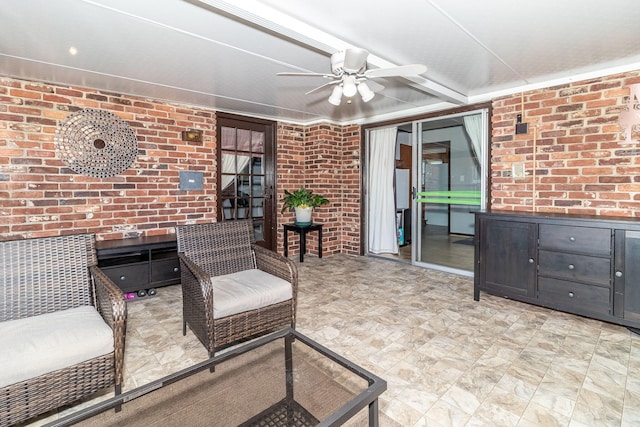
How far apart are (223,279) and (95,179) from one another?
7.15 feet

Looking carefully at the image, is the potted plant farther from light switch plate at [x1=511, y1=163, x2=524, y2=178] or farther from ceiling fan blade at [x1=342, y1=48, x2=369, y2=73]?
ceiling fan blade at [x1=342, y1=48, x2=369, y2=73]

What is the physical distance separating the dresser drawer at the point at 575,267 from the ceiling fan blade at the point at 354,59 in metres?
2.28

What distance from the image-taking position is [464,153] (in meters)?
4.31

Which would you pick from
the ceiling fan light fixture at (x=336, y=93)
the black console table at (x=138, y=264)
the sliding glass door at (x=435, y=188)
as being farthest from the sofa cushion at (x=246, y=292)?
the sliding glass door at (x=435, y=188)

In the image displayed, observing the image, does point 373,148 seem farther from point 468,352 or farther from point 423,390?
point 423,390

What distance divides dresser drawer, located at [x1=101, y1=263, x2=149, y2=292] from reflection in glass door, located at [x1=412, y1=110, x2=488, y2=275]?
3456 mm

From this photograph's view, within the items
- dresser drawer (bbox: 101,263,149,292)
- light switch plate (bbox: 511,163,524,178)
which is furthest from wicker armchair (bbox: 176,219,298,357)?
light switch plate (bbox: 511,163,524,178)

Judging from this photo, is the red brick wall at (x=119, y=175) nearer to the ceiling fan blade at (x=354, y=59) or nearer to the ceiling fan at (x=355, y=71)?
the ceiling fan at (x=355, y=71)

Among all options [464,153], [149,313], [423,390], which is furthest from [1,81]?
[464,153]

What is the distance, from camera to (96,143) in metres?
3.58

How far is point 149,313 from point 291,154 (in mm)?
3255

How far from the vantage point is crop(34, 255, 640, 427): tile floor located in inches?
69.1

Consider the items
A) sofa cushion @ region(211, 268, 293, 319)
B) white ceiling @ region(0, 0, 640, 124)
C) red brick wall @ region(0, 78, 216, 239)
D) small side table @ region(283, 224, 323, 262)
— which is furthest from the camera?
small side table @ region(283, 224, 323, 262)

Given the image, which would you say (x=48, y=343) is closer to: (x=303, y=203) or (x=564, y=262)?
(x=564, y=262)
